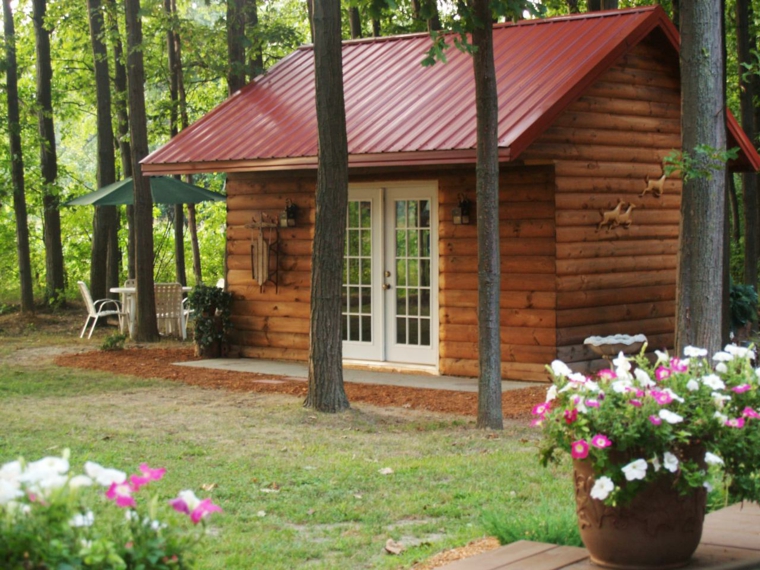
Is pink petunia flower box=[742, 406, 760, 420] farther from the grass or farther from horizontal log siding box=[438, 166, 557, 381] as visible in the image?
horizontal log siding box=[438, 166, 557, 381]

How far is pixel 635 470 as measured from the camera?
397 centimetres

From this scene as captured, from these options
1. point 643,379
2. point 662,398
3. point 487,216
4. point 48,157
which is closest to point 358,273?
point 487,216

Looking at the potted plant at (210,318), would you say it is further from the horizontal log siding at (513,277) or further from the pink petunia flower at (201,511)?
the pink petunia flower at (201,511)

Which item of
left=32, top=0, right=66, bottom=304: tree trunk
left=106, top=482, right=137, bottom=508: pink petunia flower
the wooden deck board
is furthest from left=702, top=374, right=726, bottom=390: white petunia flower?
left=32, top=0, right=66, bottom=304: tree trunk

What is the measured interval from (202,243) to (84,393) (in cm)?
2120

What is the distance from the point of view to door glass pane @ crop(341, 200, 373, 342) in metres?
13.6

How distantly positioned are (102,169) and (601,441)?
54.4 ft

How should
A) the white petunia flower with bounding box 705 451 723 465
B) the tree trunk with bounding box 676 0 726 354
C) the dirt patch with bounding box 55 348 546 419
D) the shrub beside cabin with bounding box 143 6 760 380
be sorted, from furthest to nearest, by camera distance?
the shrub beside cabin with bounding box 143 6 760 380 → the dirt patch with bounding box 55 348 546 419 → the tree trunk with bounding box 676 0 726 354 → the white petunia flower with bounding box 705 451 723 465

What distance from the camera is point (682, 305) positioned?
351 inches

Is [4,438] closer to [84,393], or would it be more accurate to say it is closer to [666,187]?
[84,393]

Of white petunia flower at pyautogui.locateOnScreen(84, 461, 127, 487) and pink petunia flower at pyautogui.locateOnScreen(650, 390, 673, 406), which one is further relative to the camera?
pink petunia flower at pyautogui.locateOnScreen(650, 390, 673, 406)

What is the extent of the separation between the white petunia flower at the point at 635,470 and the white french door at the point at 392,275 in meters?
8.92

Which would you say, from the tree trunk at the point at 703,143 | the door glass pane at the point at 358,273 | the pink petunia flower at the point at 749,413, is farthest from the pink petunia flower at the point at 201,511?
the door glass pane at the point at 358,273

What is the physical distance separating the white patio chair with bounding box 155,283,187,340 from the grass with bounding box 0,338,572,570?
5.32m
